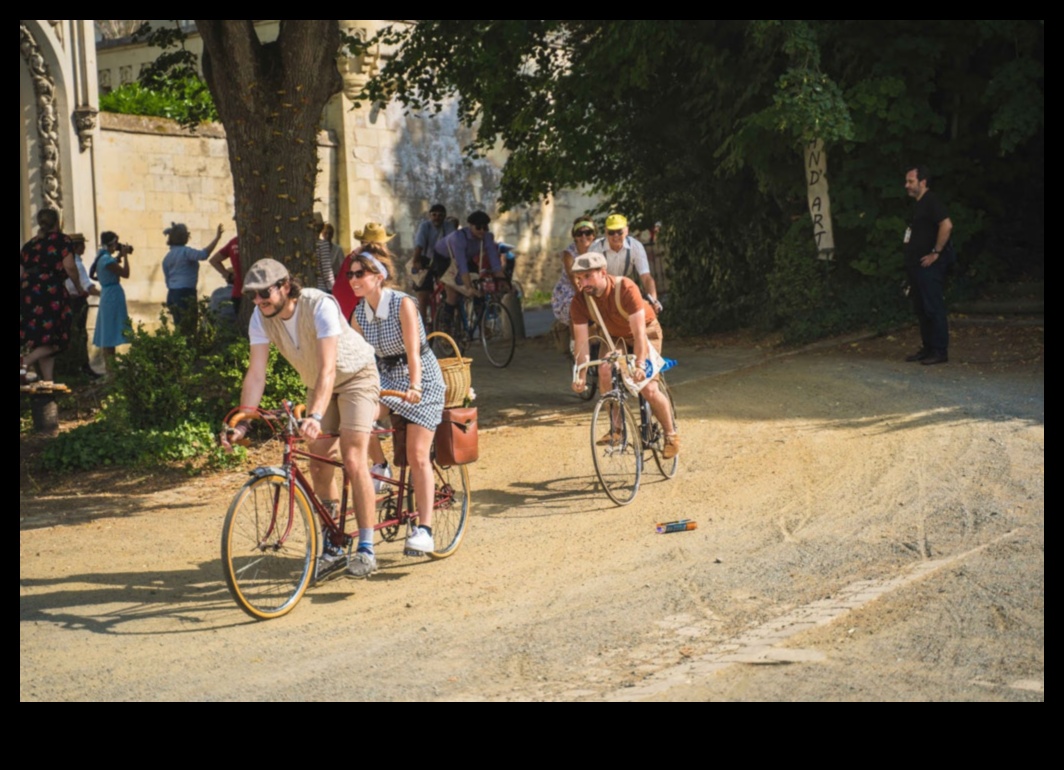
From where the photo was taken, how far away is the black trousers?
13562 millimetres

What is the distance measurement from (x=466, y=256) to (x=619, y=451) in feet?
23.3

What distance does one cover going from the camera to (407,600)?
7074 millimetres

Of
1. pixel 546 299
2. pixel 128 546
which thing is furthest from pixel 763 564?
pixel 546 299

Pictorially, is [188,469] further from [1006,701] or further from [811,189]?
[811,189]

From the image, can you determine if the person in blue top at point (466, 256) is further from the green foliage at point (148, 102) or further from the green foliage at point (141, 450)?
the green foliage at point (148, 102)

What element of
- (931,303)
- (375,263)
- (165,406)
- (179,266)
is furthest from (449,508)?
(179,266)

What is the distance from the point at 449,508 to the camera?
26.6ft

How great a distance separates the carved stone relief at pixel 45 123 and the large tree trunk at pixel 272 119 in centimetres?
686

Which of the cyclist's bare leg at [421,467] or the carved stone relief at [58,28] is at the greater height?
the carved stone relief at [58,28]

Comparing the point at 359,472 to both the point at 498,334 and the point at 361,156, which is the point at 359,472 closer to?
the point at 498,334

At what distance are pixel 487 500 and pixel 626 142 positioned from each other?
9410 millimetres

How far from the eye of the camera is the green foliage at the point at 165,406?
10953mm

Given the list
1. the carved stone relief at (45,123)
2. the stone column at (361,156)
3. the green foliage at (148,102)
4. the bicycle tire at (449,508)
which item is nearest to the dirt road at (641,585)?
the bicycle tire at (449,508)

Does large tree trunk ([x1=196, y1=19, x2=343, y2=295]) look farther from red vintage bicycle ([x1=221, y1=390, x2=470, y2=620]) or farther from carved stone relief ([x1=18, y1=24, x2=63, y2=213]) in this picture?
carved stone relief ([x1=18, y1=24, x2=63, y2=213])
